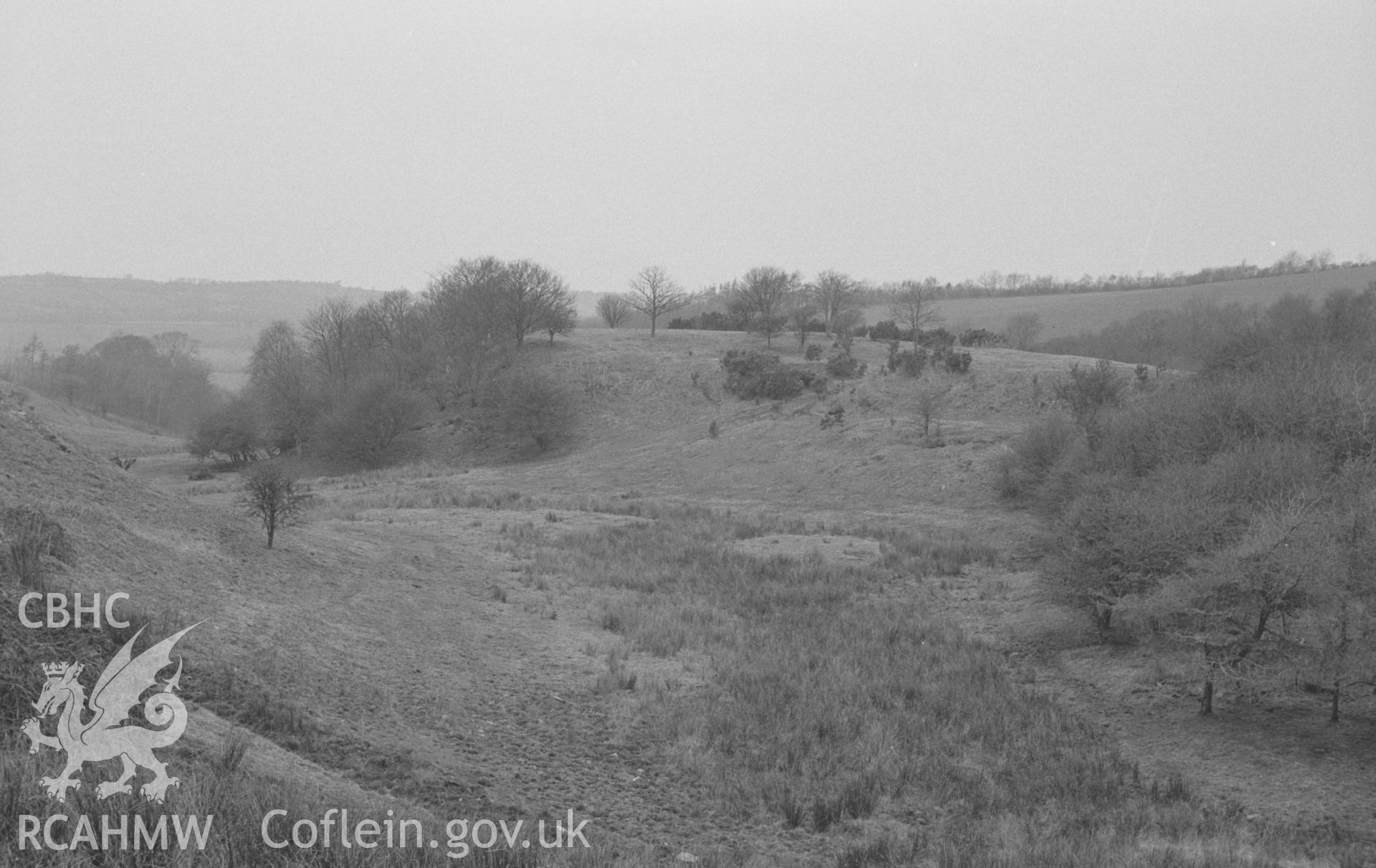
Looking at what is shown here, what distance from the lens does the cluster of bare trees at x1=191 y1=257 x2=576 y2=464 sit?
50.4 metres

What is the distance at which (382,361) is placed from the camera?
6084 centimetres

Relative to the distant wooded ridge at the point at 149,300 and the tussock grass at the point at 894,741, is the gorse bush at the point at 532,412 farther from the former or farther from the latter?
the distant wooded ridge at the point at 149,300

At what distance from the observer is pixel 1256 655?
9750 millimetres

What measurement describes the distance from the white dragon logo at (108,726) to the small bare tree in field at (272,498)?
730 cm

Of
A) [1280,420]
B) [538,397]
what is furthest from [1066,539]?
[538,397]

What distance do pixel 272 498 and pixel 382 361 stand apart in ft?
167

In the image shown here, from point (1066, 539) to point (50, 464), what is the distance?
15.5 meters

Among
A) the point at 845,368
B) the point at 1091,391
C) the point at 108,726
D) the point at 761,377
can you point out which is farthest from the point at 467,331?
the point at 108,726

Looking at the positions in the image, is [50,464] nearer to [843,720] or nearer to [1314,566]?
[843,720]

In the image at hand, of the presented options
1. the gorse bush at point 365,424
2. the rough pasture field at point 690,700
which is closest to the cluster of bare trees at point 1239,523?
the rough pasture field at point 690,700

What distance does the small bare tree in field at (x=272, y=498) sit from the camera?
1295 cm

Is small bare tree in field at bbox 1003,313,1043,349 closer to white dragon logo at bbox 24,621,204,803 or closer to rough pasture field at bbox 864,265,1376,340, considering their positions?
rough pasture field at bbox 864,265,1376,340

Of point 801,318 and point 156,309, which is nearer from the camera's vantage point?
point 801,318

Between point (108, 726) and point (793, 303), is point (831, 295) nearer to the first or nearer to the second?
point (793, 303)
